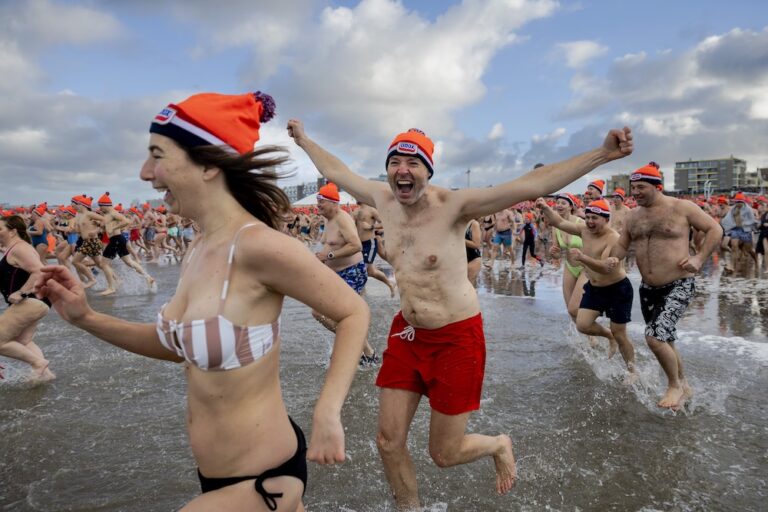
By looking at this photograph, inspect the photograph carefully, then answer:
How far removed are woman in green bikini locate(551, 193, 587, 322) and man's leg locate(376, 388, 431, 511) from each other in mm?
4229

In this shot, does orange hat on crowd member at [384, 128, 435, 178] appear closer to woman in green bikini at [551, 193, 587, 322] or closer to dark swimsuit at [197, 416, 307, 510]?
dark swimsuit at [197, 416, 307, 510]

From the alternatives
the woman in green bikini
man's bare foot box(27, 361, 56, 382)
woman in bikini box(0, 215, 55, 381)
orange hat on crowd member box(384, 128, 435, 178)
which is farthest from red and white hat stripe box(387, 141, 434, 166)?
man's bare foot box(27, 361, 56, 382)

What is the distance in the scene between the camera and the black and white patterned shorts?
16.8 feet

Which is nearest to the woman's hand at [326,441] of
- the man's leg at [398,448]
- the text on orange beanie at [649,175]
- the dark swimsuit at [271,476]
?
the dark swimsuit at [271,476]

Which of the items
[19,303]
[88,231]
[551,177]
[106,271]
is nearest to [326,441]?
[551,177]

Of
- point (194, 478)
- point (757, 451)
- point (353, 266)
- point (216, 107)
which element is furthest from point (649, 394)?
point (216, 107)

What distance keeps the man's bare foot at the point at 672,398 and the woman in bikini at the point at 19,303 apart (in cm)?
606

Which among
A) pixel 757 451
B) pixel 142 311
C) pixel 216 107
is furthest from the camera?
pixel 142 311

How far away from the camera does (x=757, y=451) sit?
4172 mm

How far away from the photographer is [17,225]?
5770mm

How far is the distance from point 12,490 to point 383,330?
5.34 m

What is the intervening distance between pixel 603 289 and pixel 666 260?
94cm

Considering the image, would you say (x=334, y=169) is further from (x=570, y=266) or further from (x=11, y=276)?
(x=570, y=266)

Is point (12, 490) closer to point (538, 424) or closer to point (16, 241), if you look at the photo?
point (16, 241)
